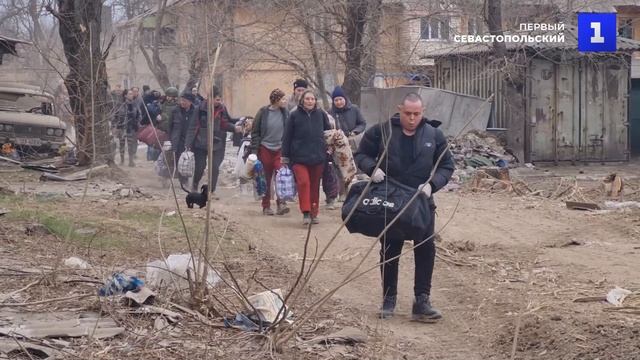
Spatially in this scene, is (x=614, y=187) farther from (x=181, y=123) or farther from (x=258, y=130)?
(x=181, y=123)

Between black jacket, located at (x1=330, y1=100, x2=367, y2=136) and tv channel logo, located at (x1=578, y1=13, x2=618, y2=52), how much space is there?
11.6 metres

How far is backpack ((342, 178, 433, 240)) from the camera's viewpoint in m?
7.01

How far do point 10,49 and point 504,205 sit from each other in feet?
39.1

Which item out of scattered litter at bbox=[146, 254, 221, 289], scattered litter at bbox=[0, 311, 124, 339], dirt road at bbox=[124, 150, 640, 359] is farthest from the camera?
dirt road at bbox=[124, 150, 640, 359]

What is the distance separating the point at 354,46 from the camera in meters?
22.3

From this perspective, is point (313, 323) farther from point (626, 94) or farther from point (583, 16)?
point (583, 16)

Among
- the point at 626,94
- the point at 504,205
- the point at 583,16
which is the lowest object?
the point at 504,205

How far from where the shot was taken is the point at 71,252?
334 inches

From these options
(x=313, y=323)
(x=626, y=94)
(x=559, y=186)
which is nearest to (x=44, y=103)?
(x=559, y=186)

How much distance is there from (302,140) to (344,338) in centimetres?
644

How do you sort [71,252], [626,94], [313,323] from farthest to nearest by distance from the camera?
[626,94] → [71,252] → [313,323]

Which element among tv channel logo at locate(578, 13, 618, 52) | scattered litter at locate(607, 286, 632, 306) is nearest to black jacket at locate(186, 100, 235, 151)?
scattered litter at locate(607, 286, 632, 306)

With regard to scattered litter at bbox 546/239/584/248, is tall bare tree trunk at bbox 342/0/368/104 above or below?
above

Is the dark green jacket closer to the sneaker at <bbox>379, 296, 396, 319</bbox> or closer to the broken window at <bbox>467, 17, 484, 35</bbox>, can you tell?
the sneaker at <bbox>379, 296, 396, 319</bbox>
